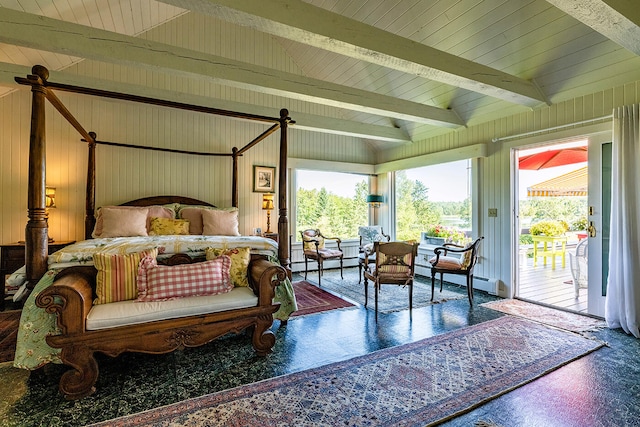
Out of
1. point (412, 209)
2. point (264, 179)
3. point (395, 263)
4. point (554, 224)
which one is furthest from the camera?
point (412, 209)

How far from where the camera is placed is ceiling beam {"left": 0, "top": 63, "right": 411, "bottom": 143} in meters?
3.37

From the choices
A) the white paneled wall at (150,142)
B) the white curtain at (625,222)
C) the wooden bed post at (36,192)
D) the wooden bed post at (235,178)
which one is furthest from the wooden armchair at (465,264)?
the wooden bed post at (36,192)

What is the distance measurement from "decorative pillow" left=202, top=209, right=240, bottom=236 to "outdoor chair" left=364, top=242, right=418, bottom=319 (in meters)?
2.22

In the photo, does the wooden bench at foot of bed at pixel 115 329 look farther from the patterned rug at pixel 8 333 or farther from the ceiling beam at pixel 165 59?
the ceiling beam at pixel 165 59

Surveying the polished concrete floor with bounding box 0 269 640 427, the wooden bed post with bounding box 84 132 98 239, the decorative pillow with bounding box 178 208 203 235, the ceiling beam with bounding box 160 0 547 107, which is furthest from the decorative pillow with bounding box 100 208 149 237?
the ceiling beam with bounding box 160 0 547 107

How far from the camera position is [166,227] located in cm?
421

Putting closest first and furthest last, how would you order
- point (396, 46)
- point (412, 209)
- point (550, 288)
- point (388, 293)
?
point (396, 46)
point (388, 293)
point (550, 288)
point (412, 209)

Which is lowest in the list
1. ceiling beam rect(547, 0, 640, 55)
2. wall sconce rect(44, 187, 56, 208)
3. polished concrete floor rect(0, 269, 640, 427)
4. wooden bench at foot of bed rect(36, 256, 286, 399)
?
polished concrete floor rect(0, 269, 640, 427)

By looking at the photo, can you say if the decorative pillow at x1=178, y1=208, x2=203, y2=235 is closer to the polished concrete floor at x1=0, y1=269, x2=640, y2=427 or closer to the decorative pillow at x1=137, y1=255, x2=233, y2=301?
the decorative pillow at x1=137, y1=255, x2=233, y2=301

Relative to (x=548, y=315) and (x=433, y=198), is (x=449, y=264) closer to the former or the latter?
(x=548, y=315)

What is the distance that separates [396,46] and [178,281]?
2.80m

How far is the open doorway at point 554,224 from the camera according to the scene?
4250 mm

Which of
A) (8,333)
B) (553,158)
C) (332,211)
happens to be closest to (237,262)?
(8,333)

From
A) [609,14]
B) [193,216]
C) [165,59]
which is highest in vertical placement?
[165,59]
